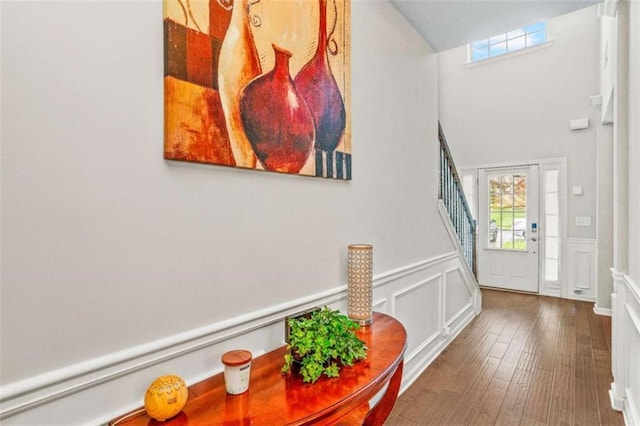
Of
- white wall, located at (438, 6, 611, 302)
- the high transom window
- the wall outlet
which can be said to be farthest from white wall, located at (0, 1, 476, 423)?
the high transom window

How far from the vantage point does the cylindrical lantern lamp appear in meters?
1.65

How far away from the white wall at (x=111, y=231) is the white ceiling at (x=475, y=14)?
6.08 feet

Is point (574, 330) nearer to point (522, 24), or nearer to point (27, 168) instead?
point (522, 24)

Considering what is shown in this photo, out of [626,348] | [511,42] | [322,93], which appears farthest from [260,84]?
[511,42]

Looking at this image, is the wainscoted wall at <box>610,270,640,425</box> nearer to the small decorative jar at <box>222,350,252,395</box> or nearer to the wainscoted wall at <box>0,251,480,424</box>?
the wainscoted wall at <box>0,251,480,424</box>

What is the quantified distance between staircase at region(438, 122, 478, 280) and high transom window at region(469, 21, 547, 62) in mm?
2732

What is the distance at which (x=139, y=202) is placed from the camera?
1.00m

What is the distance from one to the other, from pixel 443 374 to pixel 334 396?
208cm

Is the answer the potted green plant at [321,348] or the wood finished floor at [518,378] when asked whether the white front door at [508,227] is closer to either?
the wood finished floor at [518,378]

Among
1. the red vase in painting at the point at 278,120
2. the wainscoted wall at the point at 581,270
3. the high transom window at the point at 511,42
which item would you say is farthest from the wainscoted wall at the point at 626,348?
the high transom window at the point at 511,42

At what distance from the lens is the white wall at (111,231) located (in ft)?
2.63

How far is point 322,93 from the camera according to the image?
1675 millimetres

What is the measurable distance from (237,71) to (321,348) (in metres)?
1.06

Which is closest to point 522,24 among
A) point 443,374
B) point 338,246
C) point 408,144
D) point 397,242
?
point 408,144
